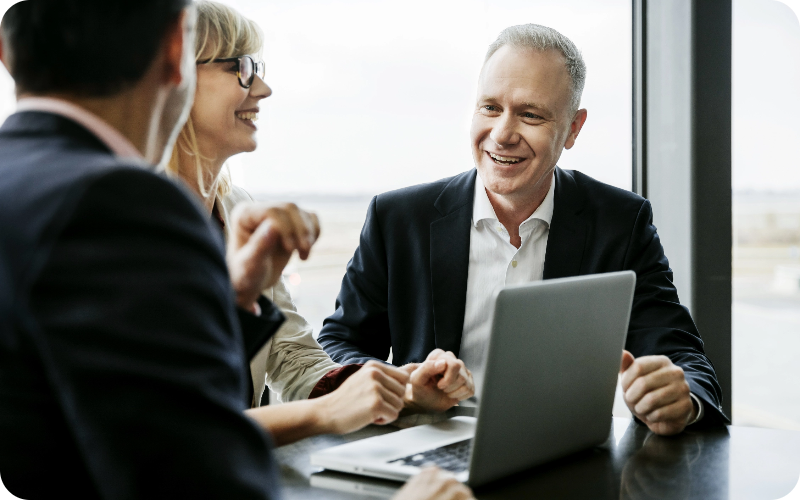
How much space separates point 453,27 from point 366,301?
108 centimetres

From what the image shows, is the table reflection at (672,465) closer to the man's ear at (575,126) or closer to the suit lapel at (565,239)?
the suit lapel at (565,239)

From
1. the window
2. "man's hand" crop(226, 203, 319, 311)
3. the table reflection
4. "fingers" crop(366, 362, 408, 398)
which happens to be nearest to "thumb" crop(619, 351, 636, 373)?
the table reflection

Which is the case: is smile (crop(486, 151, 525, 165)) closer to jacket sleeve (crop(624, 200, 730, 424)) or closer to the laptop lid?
jacket sleeve (crop(624, 200, 730, 424))

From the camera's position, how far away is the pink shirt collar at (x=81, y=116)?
0.66 m

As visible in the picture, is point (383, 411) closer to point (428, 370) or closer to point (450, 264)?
point (428, 370)

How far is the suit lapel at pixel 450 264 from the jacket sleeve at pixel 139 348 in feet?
4.82

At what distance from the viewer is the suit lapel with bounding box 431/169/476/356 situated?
202 centimetres

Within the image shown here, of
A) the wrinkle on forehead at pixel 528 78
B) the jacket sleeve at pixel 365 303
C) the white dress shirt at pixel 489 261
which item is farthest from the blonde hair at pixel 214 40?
the white dress shirt at pixel 489 261

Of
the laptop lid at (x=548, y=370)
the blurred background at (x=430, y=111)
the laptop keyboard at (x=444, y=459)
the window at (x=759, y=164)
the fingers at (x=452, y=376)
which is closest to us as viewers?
the laptop lid at (x=548, y=370)

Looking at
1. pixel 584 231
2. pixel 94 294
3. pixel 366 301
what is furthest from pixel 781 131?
pixel 94 294


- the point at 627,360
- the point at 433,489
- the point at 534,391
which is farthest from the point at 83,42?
the point at 627,360

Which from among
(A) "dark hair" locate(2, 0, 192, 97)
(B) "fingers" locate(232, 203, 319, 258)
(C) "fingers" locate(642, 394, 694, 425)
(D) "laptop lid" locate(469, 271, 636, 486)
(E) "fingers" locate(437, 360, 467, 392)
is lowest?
(C) "fingers" locate(642, 394, 694, 425)

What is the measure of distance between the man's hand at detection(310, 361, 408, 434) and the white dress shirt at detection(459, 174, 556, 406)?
703 mm

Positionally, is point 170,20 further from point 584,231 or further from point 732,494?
point 584,231
